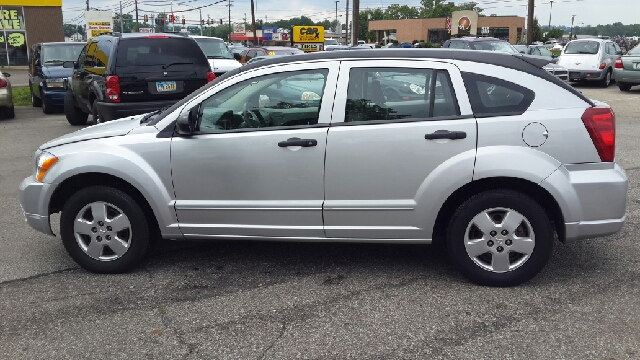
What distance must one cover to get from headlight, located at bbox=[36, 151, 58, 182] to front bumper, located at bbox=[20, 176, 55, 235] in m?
0.07

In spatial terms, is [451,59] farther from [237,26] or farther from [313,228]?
[237,26]

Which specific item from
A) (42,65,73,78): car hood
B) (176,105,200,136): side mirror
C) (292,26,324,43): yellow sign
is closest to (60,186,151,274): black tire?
(176,105,200,136): side mirror

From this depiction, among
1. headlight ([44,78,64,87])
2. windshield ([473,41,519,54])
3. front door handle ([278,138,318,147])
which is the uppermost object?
Result: windshield ([473,41,519,54])

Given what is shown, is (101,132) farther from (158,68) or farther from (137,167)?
(158,68)

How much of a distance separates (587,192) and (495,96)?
2.94 ft

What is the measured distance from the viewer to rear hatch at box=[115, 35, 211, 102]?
9.78 metres

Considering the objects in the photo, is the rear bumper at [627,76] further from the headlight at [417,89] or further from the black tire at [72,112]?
the headlight at [417,89]

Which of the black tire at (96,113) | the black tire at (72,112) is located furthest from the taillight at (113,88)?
the black tire at (72,112)

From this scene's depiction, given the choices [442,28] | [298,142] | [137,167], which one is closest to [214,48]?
[137,167]

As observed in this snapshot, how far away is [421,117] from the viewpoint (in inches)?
175

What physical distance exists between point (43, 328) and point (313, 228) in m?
1.89

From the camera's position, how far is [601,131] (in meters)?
4.28

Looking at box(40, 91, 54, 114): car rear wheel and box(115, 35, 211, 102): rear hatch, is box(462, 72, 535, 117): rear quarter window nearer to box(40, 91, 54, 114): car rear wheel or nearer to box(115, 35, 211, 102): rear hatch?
box(115, 35, 211, 102): rear hatch

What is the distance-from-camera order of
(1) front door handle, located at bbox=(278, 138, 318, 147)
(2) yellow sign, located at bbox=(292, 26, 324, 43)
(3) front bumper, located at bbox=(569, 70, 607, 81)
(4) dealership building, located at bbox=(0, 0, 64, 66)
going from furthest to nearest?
(4) dealership building, located at bbox=(0, 0, 64, 66) < (2) yellow sign, located at bbox=(292, 26, 324, 43) < (3) front bumper, located at bbox=(569, 70, 607, 81) < (1) front door handle, located at bbox=(278, 138, 318, 147)
